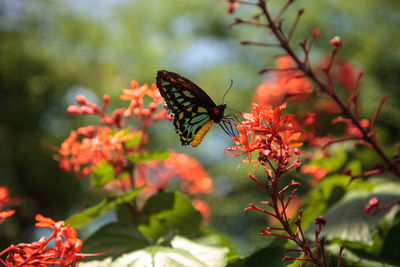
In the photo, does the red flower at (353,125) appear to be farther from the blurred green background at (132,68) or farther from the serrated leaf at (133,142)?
the blurred green background at (132,68)

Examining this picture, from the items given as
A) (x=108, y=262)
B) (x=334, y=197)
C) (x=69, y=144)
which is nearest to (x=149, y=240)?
(x=108, y=262)

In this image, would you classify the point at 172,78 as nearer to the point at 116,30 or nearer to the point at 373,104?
the point at 373,104

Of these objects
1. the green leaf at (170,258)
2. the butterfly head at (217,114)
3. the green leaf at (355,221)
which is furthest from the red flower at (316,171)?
the green leaf at (170,258)

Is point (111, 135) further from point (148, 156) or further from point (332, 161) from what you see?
point (332, 161)

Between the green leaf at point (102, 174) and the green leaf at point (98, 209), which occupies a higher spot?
the green leaf at point (102, 174)

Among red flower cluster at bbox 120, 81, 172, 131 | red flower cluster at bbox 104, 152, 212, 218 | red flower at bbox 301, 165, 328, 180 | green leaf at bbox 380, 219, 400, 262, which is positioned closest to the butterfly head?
red flower cluster at bbox 120, 81, 172, 131

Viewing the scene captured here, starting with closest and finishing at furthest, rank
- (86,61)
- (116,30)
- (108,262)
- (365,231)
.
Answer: (108,262)
(365,231)
(86,61)
(116,30)
